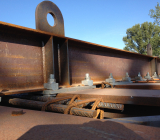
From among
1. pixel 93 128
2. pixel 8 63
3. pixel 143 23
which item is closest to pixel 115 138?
pixel 93 128

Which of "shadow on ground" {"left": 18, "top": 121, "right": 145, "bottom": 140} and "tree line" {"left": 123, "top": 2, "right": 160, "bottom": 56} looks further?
"tree line" {"left": 123, "top": 2, "right": 160, "bottom": 56}

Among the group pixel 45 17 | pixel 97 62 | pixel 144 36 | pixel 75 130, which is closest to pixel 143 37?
pixel 144 36

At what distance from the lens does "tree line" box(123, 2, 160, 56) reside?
32406 millimetres

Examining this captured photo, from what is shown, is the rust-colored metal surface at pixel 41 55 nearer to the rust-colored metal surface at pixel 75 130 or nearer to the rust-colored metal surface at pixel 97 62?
the rust-colored metal surface at pixel 97 62

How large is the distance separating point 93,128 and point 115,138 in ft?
1.09

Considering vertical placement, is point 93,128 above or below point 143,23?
below

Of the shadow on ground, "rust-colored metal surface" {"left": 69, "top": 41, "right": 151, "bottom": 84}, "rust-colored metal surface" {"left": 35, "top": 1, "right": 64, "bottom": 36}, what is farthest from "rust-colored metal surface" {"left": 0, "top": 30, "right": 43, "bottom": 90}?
the shadow on ground

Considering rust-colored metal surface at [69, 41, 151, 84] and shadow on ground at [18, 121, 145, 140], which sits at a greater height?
rust-colored metal surface at [69, 41, 151, 84]

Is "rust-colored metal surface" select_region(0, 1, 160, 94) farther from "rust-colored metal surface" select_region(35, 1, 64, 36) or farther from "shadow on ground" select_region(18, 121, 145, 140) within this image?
"shadow on ground" select_region(18, 121, 145, 140)

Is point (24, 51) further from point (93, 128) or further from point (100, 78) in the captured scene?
point (100, 78)

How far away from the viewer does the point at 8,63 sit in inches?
185

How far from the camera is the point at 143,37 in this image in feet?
116

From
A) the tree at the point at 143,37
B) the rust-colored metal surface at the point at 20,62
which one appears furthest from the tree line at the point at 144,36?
the rust-colored metal surface at the point at 20,62

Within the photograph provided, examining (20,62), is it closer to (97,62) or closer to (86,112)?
(86,112)
